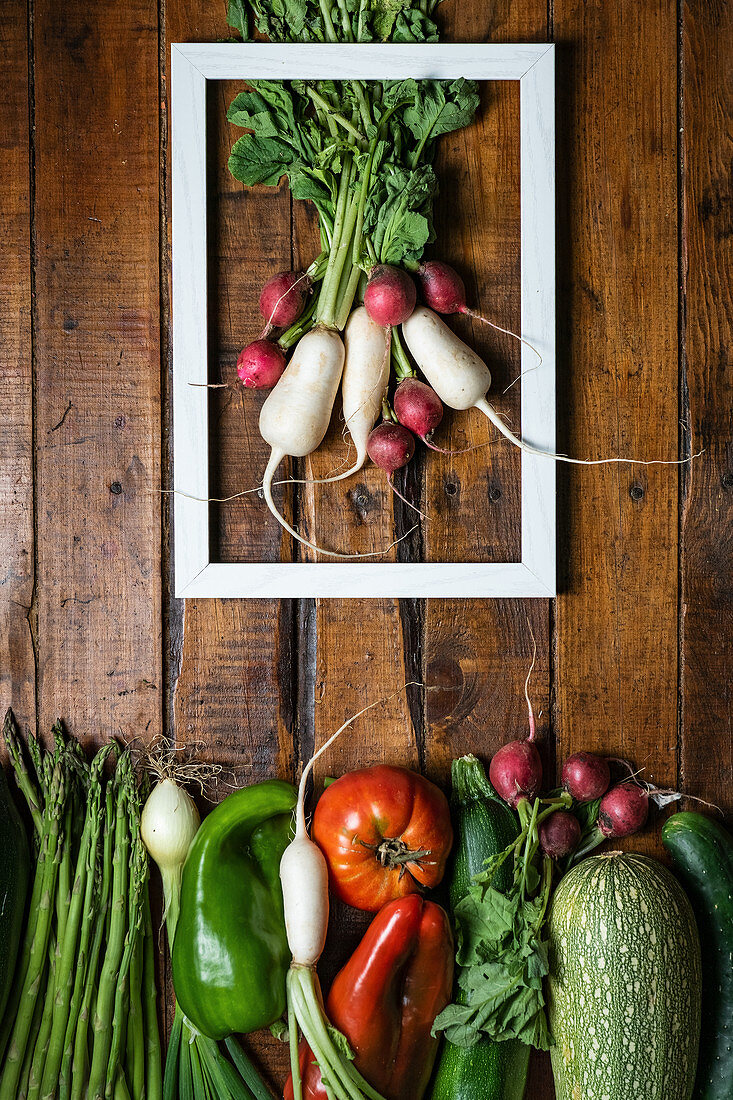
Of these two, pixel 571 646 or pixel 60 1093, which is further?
pixel 571 646

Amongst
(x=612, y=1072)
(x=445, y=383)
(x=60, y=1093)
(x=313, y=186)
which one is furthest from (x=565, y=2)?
(x=60, y=1093)

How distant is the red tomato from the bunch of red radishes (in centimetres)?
11

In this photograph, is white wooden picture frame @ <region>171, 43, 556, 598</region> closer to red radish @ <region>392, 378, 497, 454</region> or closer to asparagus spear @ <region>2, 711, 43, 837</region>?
red radish @ <region>392, 378, 497, 454</region>

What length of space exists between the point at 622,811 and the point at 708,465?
1.67ft

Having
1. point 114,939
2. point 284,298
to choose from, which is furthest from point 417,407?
point 114,939

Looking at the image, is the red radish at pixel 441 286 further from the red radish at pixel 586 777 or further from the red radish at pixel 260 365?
the red radish at pixel 586 777

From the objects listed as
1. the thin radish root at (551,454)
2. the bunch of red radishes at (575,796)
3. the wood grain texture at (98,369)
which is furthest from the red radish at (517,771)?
the wood grain texture at (98,369)

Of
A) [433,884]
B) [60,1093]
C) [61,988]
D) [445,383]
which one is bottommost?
[60,1093]

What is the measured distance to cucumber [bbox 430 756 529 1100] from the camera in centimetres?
99

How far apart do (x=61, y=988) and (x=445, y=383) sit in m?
0.96

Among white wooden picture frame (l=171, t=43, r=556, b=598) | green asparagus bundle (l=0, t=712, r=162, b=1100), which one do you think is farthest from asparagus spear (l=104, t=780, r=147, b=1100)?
white wooden picture frame (l=171, t=43, r=556, b=598)

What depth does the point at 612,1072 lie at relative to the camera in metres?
0.94

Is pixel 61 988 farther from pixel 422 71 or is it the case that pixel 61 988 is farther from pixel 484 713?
pixel 422 71

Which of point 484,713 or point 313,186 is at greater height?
point 313,186
